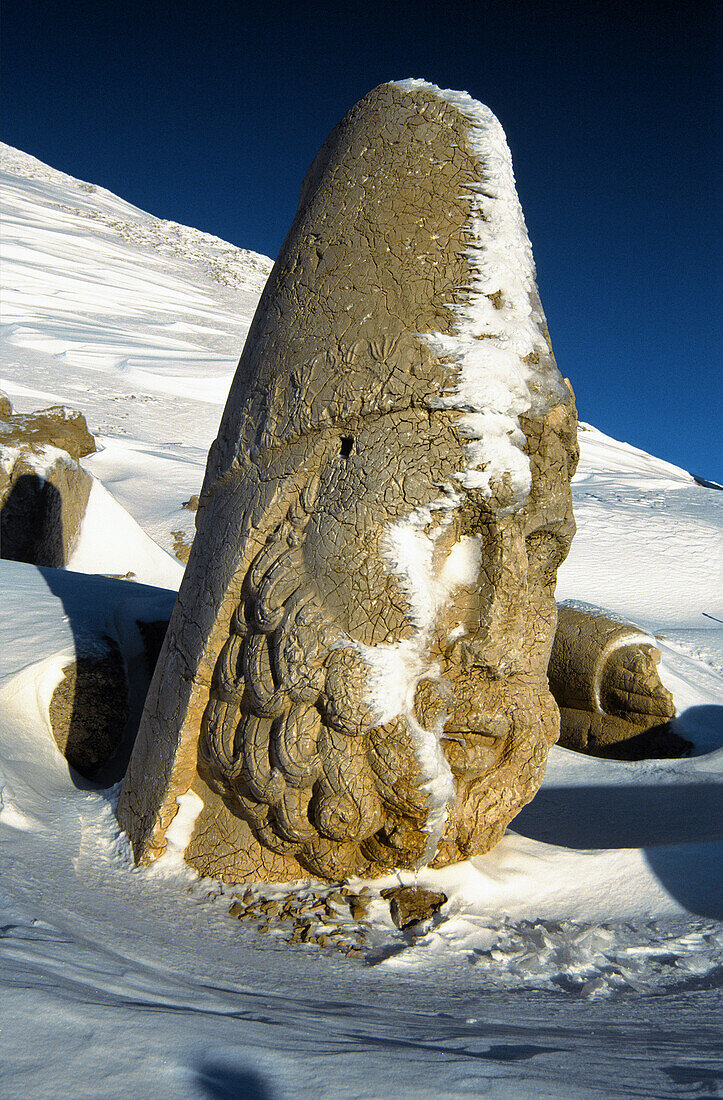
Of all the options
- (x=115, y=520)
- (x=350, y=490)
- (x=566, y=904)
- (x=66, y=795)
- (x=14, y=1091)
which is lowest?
(x=66, y=795)

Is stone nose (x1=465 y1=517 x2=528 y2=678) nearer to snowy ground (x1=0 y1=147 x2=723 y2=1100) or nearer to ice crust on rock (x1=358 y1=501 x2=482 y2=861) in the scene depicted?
ice crust on rock (x1=358 y1=501 x2=482 y2=861)

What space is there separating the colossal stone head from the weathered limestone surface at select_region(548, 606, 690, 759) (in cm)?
238

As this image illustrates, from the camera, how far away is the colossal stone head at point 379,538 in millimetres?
1988

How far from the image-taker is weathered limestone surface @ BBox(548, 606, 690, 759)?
4398 mm

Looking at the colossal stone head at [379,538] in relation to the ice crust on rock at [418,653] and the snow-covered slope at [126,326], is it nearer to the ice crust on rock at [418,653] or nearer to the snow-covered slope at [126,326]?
the ice crust on rock at [418,653]

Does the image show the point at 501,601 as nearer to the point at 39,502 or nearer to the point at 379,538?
the point at 379,538

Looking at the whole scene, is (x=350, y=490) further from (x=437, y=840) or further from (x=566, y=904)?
(x=566, y=904)

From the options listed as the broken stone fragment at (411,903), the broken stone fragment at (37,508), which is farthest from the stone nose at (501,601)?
the broken stone fragment at (37,508)

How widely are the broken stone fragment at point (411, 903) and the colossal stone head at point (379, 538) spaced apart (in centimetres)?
8

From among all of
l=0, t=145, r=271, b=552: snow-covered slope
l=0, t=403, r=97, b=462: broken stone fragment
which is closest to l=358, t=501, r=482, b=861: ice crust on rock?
l=0, t=403, r=97, b=462: broken stone fragment

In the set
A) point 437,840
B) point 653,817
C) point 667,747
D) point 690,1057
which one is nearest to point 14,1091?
point 690,1057

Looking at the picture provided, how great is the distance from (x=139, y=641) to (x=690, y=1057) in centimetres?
251

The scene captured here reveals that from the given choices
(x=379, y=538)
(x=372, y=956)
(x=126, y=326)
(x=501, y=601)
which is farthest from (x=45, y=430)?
(x=126, y=326)

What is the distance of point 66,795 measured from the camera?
240 centimetres
